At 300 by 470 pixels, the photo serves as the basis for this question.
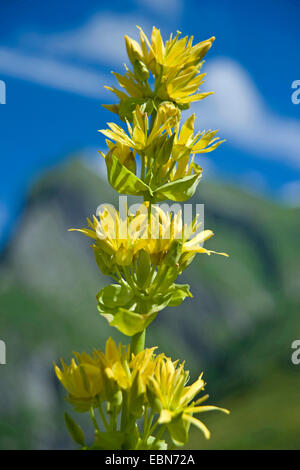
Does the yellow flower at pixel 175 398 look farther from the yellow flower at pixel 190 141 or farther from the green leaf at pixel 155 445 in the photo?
the yellow flower at pixel 190 141

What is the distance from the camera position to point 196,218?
11.6ft

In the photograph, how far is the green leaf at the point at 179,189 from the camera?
3.34m

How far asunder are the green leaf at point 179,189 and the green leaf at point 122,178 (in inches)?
3.2

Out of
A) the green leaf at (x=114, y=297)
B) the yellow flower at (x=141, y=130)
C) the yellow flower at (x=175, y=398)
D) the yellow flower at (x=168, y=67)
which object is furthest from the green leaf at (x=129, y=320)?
the yellow flower at (x=168, y=67)

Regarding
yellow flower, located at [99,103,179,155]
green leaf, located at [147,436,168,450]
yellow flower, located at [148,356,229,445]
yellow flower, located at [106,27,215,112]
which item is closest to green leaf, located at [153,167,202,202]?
yellow flower, located at [99,103,179,155]

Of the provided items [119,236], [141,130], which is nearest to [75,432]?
[119,236]

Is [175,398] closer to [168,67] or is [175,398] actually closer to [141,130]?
[141,130]

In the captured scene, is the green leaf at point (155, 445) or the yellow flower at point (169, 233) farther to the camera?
the yellow flower at point (169, 233)

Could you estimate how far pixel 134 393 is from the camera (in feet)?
10.3

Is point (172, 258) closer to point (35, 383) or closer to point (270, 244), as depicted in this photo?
point (35, 383)

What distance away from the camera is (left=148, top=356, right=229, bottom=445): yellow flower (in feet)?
10.1

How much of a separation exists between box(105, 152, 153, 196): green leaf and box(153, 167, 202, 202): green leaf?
0.08 m

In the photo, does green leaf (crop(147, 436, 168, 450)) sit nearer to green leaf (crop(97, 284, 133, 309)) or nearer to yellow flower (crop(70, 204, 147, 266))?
green leaf (crop(97, 284, 133, 309))
